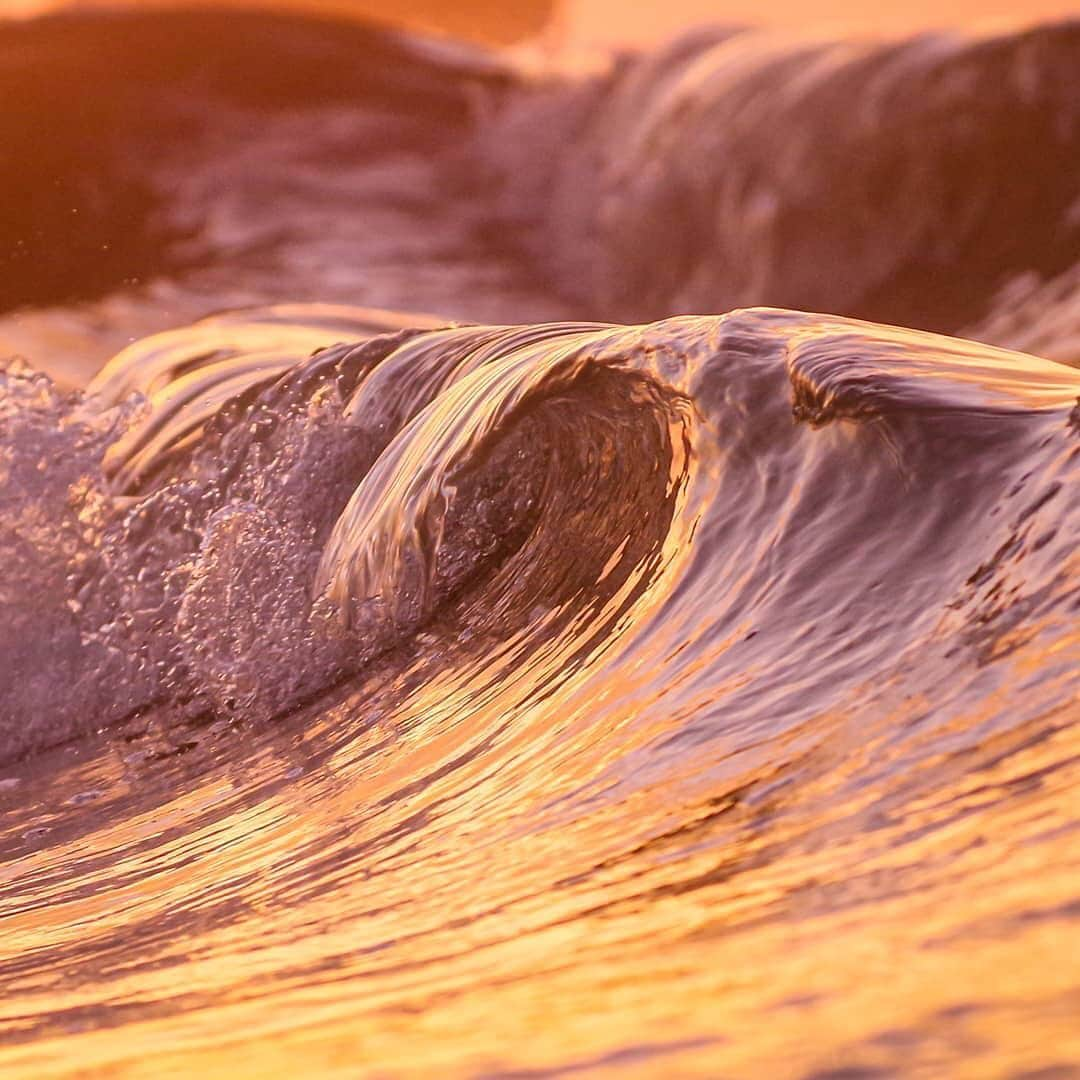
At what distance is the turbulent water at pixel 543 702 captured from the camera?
98 centimetres

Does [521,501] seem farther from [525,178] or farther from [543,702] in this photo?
[525,178]

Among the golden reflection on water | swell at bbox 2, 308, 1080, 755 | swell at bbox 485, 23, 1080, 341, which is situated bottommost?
the golden reflection on water

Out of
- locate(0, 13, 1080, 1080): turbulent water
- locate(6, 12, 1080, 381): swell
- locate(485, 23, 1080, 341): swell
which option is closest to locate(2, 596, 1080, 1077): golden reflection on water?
locate(0, 13, 1080, 1080): turbulent water

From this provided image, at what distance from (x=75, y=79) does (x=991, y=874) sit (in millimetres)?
7540

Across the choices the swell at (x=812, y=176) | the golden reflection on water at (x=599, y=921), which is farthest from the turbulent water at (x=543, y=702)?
the swell at (x=812, y=176)

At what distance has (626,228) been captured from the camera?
7145 millimetres

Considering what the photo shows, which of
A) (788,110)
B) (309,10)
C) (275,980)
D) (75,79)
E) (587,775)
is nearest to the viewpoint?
(275,980)

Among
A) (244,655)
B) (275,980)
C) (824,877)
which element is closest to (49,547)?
(244,655)

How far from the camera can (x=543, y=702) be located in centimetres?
188

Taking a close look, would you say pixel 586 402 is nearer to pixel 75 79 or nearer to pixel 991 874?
pixel 991 874

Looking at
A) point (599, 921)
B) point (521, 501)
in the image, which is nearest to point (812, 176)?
point (521, 501)

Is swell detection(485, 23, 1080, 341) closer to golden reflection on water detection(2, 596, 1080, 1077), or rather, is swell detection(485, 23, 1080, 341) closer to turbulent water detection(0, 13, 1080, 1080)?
turbulent water detection(0, 13, 1080, 1080)

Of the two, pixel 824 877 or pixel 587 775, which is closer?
pixel 824 877

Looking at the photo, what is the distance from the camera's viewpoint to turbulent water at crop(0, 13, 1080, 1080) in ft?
3.22
